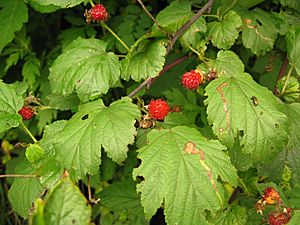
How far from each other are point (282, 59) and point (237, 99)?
3.27ft

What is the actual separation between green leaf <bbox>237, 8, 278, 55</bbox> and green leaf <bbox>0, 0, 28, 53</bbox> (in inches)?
50.1

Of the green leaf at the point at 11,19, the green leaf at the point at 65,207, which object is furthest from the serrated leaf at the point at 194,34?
the green leaf at the point at 65,207

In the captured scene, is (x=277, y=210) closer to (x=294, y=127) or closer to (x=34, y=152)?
(x=294, y=127)

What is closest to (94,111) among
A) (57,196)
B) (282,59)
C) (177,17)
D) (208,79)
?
(208,79)

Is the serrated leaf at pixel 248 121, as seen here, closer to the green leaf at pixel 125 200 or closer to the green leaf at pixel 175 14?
the green leaf at pixel 175 14


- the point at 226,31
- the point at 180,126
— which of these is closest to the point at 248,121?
the point at 180,126

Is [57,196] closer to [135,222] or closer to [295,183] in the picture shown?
[295,183]

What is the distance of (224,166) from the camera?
5.28 feet

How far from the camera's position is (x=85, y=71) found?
1.88 metres

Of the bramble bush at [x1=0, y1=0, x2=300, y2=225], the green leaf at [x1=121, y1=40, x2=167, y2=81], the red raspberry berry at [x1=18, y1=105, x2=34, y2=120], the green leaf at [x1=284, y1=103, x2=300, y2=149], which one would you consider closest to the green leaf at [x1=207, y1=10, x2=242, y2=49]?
the bramble bush at [x1=0, y1=0, x2=300, y2=225]

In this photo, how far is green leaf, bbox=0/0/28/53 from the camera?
2668 millimetres

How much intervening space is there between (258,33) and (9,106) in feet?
3.95

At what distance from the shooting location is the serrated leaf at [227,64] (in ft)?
6.08

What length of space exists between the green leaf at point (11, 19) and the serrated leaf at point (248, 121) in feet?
4.70
